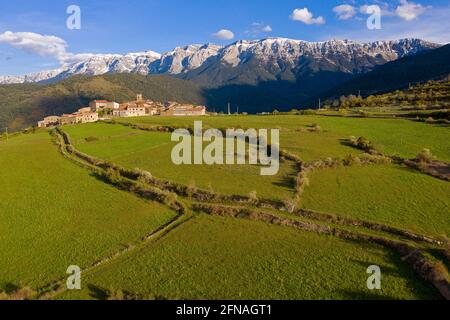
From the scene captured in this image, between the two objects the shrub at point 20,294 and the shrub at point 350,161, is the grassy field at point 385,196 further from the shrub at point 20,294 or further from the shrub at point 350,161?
the shrub at point 20,294

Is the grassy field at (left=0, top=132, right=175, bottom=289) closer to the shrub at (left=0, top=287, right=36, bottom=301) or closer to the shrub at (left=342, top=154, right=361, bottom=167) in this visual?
the shrub at (left=0, top=287, right=36, bottom=301)

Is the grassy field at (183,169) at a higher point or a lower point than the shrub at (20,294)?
higher

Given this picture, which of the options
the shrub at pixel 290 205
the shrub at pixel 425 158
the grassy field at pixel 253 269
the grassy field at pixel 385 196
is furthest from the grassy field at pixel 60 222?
the shrub at pixel 425 158

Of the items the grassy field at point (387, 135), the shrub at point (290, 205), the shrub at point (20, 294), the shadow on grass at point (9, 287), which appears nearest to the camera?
the shrub at point (20, 294)

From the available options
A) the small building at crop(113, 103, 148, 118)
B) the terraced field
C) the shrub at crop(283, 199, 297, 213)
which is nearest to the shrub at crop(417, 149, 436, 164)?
the terraced field

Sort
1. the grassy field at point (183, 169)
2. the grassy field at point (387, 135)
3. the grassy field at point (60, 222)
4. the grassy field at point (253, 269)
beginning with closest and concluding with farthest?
the grassy field at point (253, 269) → the grassy field at point (60, 222) → the grassy field at point (183, 169) → the grassy field at point (387, 135)
